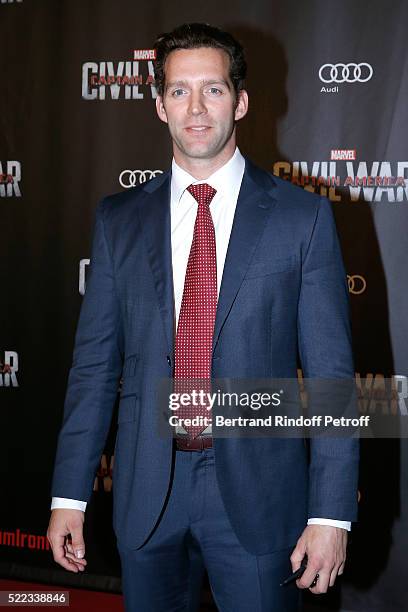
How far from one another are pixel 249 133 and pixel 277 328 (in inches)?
71.6

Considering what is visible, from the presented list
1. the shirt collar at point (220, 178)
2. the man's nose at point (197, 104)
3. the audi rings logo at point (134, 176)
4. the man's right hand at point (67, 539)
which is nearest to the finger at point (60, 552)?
the man's right hand at point (67, 539)

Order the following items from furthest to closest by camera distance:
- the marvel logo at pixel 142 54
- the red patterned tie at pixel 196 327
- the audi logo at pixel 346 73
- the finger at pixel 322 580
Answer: the marvel logo at pixel 142 54 < the audi logo at pixel 346 73 < the red patterned tie at pixel 196 327 < the finger at pixel 322 580

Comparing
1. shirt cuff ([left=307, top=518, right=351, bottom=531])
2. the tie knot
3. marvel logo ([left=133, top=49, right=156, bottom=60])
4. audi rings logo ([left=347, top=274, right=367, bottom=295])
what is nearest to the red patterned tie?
the tie knot

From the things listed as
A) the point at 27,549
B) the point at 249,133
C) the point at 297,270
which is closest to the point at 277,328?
the point at 297,270

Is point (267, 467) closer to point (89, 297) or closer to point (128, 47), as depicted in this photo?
point (89, 297)

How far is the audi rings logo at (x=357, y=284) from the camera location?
10.9 feet

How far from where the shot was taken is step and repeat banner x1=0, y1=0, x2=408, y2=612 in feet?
10.8

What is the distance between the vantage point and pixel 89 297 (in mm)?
1954

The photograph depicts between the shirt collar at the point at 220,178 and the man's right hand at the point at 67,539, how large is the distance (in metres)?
0.84

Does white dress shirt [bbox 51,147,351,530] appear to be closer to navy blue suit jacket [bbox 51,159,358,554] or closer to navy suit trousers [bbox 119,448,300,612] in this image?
navy blue suit jacket [bbox 51,159,358,554]

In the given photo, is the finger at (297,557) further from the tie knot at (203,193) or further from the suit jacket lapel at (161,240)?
the tie knot at (203,193)

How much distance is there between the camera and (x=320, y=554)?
1.69 metres

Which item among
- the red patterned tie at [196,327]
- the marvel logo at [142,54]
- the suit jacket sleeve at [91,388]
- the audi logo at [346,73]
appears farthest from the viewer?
the marvel logo at [142,54]

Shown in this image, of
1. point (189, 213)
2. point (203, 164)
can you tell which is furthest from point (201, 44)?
point (189, 213)
